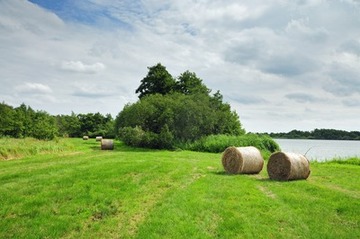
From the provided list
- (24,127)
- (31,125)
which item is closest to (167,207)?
(24,127)

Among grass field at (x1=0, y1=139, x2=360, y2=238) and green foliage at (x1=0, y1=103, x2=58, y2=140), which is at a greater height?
green foliage at (x1=0, y1=103, x2=58, y2=140)

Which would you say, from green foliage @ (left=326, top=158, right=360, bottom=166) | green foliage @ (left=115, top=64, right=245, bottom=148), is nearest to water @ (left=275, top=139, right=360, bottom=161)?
green foliage @ (left=326, top=158, right=360, bottom=166)

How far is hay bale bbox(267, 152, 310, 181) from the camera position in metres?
17.2

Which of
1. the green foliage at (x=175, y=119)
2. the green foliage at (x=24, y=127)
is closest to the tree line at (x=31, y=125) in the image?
the green foliage at (x=24, y=127)

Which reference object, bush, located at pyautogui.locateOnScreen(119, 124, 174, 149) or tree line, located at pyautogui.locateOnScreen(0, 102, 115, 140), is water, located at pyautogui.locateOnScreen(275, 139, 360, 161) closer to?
bush, located at pyautogui.locateOnScreen(119, 124, 174, 149)

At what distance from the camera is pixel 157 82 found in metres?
64.2

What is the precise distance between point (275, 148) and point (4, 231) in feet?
114

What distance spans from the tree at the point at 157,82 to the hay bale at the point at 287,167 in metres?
44.8

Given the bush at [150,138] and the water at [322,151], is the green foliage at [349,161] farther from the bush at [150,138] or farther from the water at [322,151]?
the bush at [150,138]

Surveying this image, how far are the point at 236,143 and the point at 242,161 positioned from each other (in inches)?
824

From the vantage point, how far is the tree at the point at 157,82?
206ft

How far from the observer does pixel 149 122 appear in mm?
46531

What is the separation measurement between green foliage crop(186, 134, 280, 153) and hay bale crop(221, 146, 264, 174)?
19693 millimetres

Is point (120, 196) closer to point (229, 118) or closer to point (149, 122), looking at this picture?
point (149, 122)
